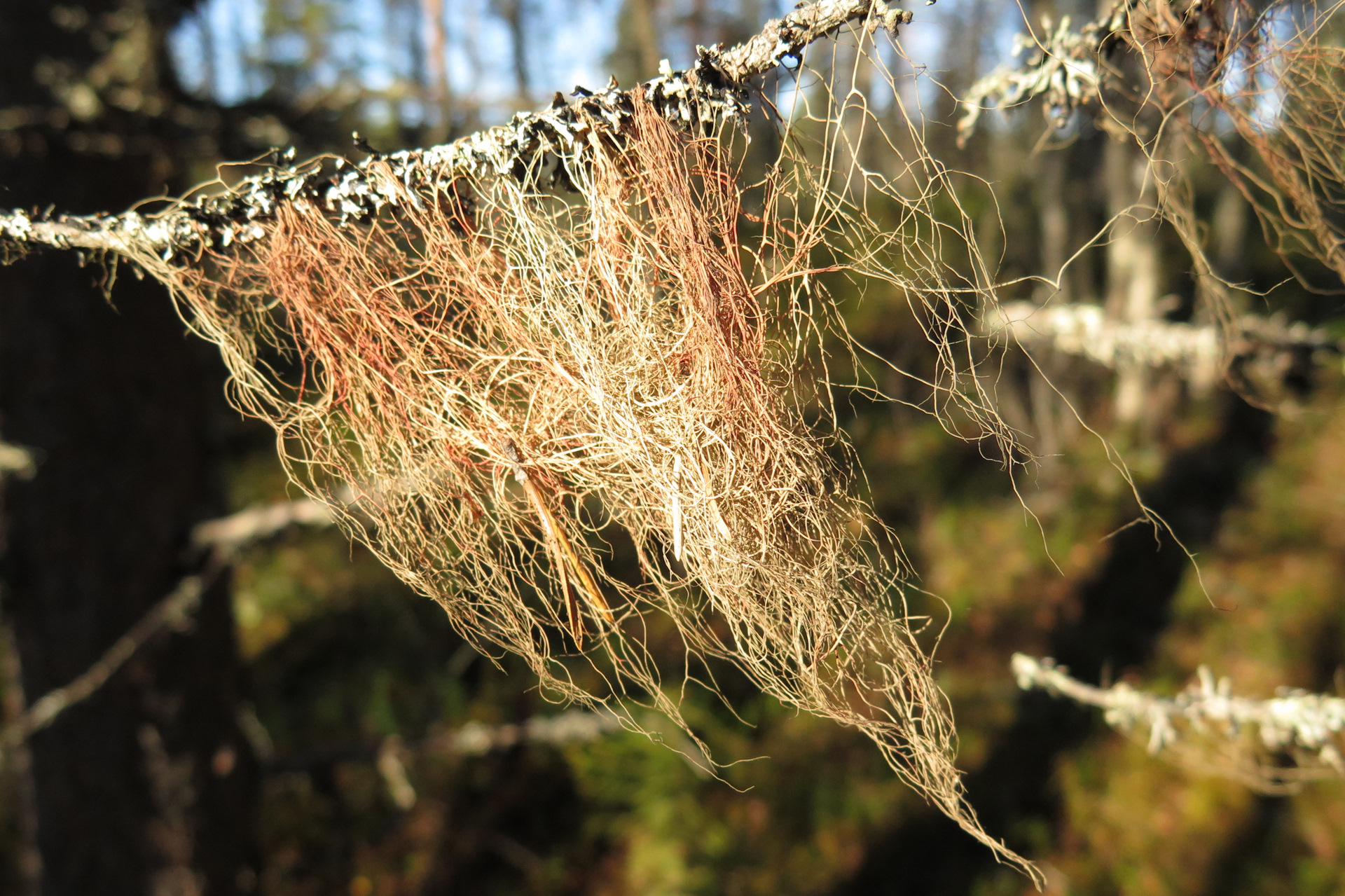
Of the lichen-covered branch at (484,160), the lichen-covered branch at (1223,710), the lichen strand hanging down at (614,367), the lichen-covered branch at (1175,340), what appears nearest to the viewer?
the lichen-covered branch at (484,160)

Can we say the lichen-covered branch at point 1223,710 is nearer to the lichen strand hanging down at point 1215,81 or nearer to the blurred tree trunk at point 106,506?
the lichen strand hanging down at point 1215,81

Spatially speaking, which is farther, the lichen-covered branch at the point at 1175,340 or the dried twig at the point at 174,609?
the dried twig at the point at 174,609

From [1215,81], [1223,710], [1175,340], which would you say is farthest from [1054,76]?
[1223,710]

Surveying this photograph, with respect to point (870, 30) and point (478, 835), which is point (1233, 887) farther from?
point (870, 30)

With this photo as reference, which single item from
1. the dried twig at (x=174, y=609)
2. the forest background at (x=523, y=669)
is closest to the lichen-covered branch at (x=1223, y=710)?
the forest background at (x=523, y=669)

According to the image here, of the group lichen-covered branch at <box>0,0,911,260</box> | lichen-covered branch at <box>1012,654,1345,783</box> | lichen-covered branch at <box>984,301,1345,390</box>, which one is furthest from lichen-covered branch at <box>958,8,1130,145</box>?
lichen-covered branch at <box>1012,654,1345,783</box>

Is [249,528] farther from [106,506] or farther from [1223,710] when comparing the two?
[1223,710]

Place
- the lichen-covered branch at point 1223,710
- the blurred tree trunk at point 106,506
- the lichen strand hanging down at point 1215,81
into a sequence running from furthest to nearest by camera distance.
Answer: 1. the blurred tree trunk at point 106,506
2. the lichen-covered branch at point 1223,710
3. the lichen strand hanging down at point 1215,81
